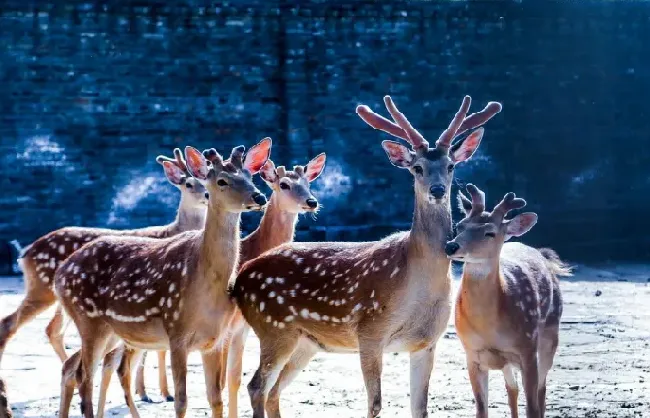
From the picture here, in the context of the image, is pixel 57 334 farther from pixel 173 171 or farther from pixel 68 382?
pixel 173 171

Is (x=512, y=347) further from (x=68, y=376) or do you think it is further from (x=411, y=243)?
(x=68, y=376)

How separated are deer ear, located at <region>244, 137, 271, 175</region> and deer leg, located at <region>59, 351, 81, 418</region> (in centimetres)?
182

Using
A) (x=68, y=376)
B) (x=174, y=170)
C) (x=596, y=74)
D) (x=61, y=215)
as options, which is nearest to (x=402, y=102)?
(x=596, y=74)

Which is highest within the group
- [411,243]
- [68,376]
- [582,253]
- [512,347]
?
[411,243]

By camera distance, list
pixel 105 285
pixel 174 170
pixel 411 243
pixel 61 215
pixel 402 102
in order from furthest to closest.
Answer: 1. pixel 402 102
2. pixel 61 215
3. pixel 174 170
4. pixel 105 285
5. pixel 411 243

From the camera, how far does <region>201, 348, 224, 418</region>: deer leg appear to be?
26.3ft

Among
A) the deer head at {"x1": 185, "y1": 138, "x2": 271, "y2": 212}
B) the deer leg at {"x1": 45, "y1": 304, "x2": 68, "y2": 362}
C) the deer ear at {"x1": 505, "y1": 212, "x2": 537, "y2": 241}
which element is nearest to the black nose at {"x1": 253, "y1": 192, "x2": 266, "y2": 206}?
the deer head at {"x1": 185, "y1": 138, "x2": 271, "y2": 212}

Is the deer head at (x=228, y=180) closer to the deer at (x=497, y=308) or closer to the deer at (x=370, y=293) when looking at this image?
the deer at (x=370, y=293)

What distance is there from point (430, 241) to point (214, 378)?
174cm

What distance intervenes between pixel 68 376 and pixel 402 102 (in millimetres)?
10512

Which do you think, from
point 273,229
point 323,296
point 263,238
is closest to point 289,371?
point 323,296

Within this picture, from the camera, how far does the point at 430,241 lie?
7645mm

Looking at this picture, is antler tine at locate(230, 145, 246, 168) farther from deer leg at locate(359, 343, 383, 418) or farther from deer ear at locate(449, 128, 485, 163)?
deer leg at locate(359, 343, 383, 418)

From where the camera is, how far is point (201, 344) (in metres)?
7.83
